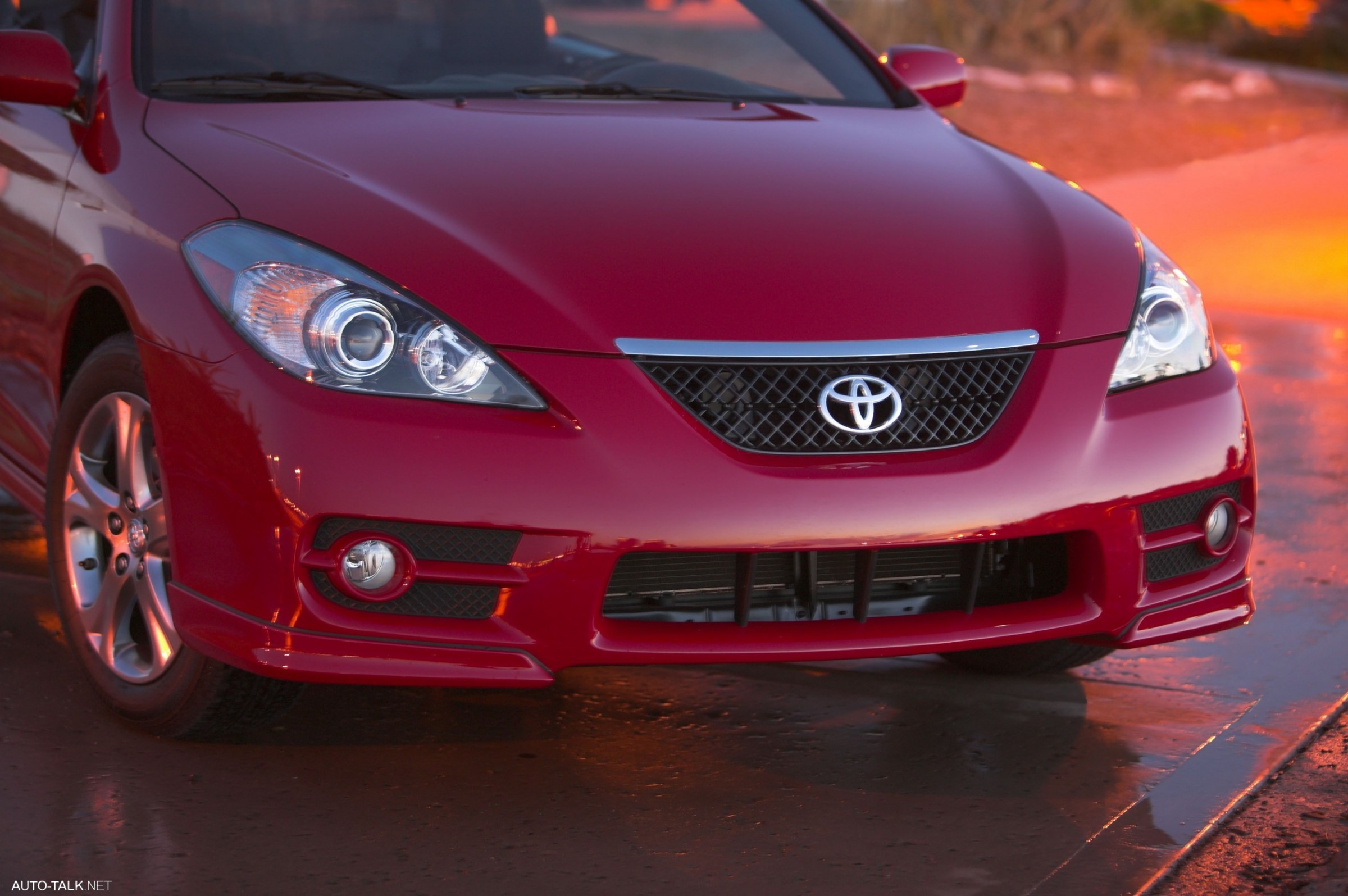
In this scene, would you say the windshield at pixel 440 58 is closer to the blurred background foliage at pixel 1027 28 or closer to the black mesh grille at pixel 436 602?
the black mesh grille at pixel 436 602

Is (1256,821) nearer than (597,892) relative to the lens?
No

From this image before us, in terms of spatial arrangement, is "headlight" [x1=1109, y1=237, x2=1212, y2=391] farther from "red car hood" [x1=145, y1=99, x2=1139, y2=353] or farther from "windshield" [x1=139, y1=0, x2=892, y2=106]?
"windshield" [x1=139, y1=0, x2=892, y2=106]

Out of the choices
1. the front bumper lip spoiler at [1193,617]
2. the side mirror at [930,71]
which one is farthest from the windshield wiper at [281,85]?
the front bumper lip spoiler at [1193,617]

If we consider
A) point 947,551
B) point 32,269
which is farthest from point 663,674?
point 32,269

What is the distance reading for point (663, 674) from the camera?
3.66m

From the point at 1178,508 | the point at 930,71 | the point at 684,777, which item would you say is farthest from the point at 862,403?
the point at 930,71

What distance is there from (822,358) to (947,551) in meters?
0.39

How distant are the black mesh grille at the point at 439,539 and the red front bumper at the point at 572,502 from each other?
0.02 metres

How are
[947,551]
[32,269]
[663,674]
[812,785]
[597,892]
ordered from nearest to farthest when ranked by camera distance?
[597,892], [947,551], [812,785], [32,269], [663,674]

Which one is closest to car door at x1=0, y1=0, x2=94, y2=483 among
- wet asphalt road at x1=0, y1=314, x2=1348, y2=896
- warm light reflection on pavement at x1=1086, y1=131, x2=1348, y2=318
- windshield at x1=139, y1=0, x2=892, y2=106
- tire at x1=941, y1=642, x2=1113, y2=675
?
windshield at x1=139, y1=0, x2=892, y2=106

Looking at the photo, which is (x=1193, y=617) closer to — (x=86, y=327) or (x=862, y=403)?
(x=862, y=403)

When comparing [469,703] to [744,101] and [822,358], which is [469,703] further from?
[744,101]

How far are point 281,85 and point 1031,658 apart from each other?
1.95 meters

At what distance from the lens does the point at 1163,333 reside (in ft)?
10.3
